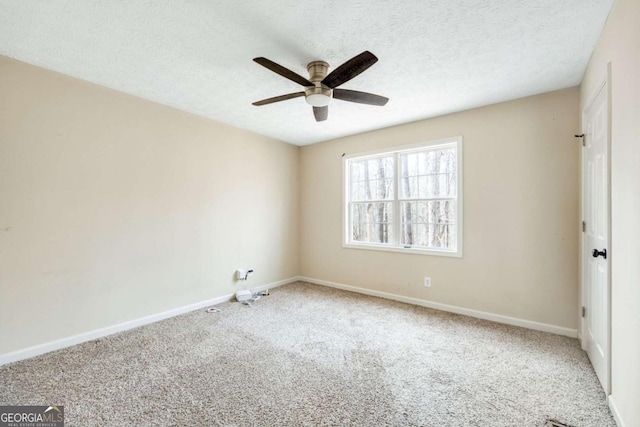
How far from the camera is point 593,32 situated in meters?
1.93

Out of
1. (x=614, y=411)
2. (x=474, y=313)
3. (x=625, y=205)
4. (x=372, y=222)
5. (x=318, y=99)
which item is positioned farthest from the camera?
(x=372, y=222)

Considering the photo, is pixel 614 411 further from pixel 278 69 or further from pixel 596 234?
pixel 278 69

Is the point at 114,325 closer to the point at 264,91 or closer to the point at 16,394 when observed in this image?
the point at 16,394

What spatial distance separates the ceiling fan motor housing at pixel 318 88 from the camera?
7.32 ft

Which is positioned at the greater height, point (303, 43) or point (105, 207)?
point (303, 43)

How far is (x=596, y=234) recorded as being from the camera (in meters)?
2.15

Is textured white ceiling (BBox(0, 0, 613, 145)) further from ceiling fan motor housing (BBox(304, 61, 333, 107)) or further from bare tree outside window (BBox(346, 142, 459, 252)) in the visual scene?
Answer: bare tree outside window (BBox(346, 142, 459, 252))

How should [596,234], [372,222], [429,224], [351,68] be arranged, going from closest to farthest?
[351,68]
[596,234]
[429,224]
[372,222]

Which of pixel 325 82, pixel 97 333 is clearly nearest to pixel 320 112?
pixel 325 82

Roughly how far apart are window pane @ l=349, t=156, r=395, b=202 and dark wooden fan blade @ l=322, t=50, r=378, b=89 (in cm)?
219

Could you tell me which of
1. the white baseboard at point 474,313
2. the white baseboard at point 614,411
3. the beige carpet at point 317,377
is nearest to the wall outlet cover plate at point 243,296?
the beige carpet at point 317,377

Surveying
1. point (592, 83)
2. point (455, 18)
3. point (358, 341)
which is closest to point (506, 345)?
point (358, 341)

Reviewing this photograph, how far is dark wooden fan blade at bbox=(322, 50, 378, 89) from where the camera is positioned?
1809 mm

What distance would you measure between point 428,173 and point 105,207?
3820mm
